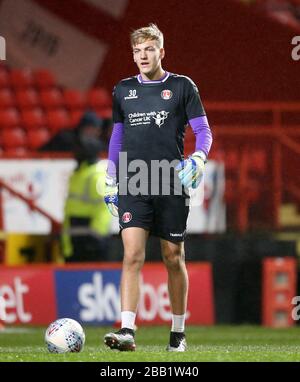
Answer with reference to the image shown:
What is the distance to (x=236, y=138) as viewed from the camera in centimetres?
1524

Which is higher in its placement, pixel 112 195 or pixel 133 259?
pixel 112 195

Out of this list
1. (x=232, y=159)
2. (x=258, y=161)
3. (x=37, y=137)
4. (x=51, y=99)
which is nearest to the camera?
(x=232, y=159)

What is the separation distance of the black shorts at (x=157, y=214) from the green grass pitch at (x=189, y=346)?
→ 83 centimetres

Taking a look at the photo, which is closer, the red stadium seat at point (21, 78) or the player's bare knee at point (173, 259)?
the player's bare knee at point (173, 259)

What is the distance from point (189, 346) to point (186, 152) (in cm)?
649

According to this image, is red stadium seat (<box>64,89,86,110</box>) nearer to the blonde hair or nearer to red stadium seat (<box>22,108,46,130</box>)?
red stadium seat (<box>22,108,46,130</box>)

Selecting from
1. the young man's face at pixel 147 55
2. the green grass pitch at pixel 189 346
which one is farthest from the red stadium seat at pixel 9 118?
the young man's face at pixel 147 55

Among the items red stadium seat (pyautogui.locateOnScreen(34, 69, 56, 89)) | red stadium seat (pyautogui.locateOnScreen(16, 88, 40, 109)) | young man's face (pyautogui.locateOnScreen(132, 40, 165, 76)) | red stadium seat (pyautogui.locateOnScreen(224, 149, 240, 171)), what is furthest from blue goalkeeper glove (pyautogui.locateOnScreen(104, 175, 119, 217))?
red stadium seat (pyautogui.locateOnScreen(34, 69, 56, 89))

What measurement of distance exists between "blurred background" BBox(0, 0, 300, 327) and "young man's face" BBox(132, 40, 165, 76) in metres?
5.38

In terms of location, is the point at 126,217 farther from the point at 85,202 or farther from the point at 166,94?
the point at 85,202

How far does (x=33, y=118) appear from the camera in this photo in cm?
2022

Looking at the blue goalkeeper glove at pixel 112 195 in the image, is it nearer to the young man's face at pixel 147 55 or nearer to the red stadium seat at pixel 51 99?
the young man's face at pixel 147 55

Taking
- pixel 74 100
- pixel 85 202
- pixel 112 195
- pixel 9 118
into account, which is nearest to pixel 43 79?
pixel 74 100

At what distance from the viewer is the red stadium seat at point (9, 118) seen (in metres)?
19.8
